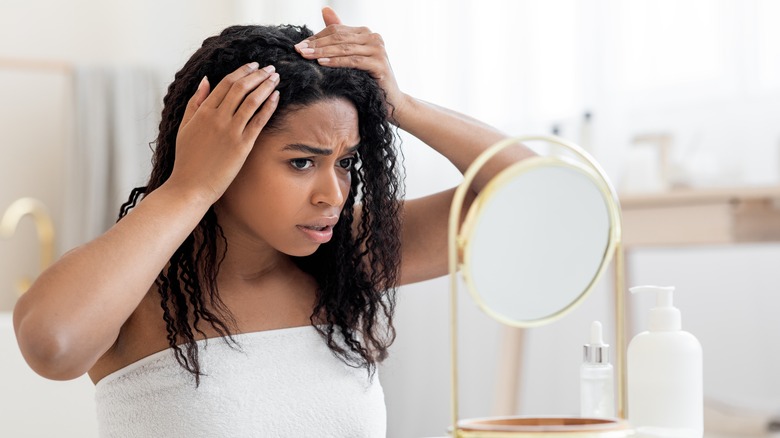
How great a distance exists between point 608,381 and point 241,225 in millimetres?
442

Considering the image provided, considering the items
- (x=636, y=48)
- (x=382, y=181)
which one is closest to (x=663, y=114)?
(x=636, y=48)

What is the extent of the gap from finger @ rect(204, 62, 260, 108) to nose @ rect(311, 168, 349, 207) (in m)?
0.12

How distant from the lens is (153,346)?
3.39ft

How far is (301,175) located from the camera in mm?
962

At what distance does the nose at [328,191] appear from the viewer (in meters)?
0.93

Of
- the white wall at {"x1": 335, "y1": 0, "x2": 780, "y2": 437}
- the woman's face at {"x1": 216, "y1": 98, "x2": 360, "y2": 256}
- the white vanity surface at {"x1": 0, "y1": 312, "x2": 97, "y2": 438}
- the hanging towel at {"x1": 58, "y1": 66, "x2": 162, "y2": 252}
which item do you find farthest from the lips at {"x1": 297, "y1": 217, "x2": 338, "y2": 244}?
the hanging towel at {"x1": 58, "y1": 66, "x2": 162, "y2": 252}

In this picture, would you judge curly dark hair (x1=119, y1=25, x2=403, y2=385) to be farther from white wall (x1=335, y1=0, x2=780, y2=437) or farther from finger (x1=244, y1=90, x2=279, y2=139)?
white wall (x1=335, y1=0, x2=780, y2=437)

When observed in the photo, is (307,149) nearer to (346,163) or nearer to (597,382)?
(346,163)

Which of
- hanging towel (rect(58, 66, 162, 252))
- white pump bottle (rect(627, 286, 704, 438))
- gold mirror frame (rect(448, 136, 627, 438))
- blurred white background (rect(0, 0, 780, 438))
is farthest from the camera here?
hanging towel (rect(58, 66, 162, 252))

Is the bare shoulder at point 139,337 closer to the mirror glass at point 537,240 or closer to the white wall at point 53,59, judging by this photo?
the mirror glass at point 537,240

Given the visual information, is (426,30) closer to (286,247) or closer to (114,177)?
(114,177)

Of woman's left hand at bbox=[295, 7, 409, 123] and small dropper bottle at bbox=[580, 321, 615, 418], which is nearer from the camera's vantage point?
small dropper bottle at bbox=[580, 321, 615, 418]

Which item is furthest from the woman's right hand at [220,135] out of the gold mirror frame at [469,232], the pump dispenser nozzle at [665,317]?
the pump dispenser nozzle at [665,317]

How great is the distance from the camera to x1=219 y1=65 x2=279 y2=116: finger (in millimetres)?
921
